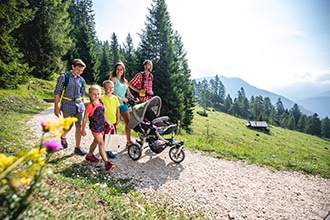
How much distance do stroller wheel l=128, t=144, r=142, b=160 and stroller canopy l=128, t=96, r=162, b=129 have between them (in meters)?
0.66

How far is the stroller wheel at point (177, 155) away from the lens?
21.7ft

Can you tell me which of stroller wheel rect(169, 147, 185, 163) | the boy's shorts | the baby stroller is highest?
the boy's shorts

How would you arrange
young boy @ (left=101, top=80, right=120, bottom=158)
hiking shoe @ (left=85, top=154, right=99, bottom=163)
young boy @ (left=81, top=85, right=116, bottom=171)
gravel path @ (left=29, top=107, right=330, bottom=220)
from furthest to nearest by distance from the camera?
hiking shoe @ (left=85, top=154, right=99, bottom=163)
young boy @ (left=101, top=80, right=120, bottom=158)
young boy @ (left=81, top=85, right=116, bottom=171)
gravel path @ (left=29, top=107, right=330, bottom=220)

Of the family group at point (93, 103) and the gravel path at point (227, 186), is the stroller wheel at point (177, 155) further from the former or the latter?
the family group at point (93, 103)

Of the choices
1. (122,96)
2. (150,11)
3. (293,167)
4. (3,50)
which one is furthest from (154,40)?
(293,167)

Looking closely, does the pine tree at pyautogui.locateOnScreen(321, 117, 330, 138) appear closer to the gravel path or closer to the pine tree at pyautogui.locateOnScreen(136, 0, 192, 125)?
the pine tree at pyautogui.locateOnScreen(136, 0, 192, 125)

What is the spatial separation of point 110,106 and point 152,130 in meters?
1.65

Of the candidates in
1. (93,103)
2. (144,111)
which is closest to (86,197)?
(93,103)

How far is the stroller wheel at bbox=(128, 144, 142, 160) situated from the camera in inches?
250

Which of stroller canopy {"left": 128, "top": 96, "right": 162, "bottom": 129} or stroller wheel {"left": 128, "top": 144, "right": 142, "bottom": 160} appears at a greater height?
stroller canopy {"left": 128, "top": 96, "right": 162, "bottom": 129}

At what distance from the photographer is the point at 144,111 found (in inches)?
242

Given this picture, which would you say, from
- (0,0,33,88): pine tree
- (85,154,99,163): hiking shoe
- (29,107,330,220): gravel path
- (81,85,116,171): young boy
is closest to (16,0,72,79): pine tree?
(0,0,33,88): pine tree

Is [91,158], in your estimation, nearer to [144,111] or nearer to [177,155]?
[144,111]

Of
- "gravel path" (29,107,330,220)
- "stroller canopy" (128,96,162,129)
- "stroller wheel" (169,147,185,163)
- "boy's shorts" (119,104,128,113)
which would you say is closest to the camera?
"gravel path" (29,107,330,220)
